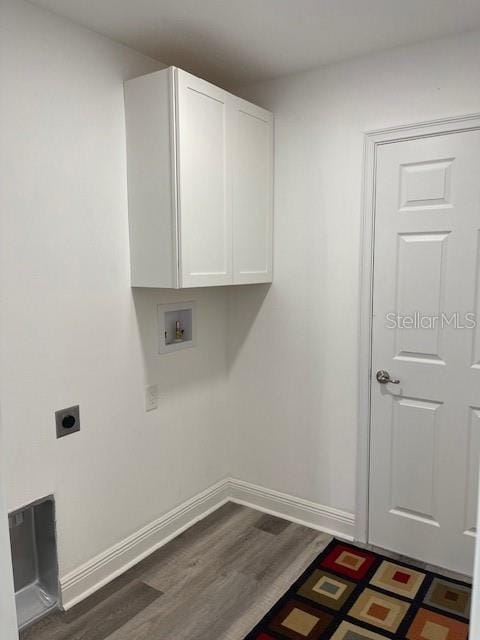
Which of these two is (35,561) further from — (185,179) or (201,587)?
(185,179)

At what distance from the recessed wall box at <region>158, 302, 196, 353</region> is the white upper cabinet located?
327 mm

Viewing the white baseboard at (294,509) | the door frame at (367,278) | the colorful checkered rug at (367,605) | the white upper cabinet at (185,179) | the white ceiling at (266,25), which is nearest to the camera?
the white ceiling at (266,25)

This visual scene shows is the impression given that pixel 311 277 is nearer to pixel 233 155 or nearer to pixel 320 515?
pixel 233 155

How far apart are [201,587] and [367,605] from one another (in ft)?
2.51

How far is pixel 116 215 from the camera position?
2.33m

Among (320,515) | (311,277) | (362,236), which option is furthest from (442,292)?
(320,515)

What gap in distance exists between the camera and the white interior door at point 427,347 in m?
2.31

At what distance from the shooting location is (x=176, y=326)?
2.79 meters

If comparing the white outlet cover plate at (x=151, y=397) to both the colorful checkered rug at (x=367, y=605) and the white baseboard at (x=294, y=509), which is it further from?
the colorful checkered rug at (x=367, y=605)

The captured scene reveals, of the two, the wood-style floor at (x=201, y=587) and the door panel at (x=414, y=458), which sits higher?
the door panel at (x=414, y=458)

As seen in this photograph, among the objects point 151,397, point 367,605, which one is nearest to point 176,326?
point 151,397

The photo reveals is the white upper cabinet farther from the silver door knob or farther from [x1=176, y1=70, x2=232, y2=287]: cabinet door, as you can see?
the silver door knob

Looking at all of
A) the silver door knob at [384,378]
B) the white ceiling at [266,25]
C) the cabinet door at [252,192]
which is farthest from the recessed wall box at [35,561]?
the white ceiling at [266,25]

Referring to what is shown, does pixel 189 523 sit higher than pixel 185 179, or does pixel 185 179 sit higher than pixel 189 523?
pixel 185 179
